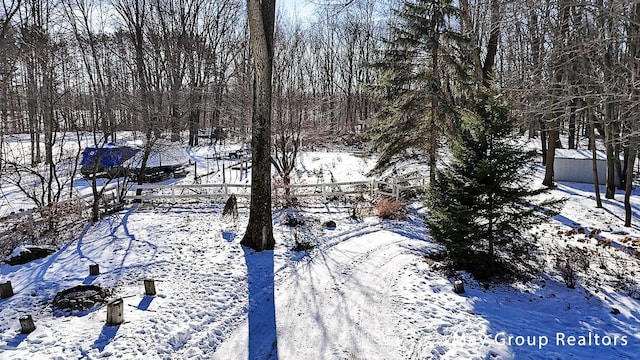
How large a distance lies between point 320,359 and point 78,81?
12239 millimetres

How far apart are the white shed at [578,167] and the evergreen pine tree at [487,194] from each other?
14262 mm

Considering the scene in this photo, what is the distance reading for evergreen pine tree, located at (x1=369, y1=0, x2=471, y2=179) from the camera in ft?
38.5

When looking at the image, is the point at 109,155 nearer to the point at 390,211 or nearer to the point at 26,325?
the point at 390,211

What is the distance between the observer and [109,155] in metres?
16.9

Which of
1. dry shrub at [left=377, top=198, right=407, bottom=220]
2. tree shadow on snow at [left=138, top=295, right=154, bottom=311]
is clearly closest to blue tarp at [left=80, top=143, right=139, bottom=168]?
tree shadow on snow at [left=138, top=295, right=154, bottom=311]

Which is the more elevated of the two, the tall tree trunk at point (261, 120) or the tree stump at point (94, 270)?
the tall tree trunk at point (261, 120)

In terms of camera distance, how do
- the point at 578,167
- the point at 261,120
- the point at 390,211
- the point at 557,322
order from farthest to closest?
the point at 578,167 < the point at 390,211 < the point at 261,120 < the point at 557,322

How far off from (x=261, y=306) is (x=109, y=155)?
14600 millimetres

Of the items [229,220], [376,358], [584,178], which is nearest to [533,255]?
[376,358]

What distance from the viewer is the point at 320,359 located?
4316mm

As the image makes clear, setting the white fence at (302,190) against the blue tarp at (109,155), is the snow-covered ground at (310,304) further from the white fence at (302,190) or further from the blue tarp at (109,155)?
the white fence at (302,190)

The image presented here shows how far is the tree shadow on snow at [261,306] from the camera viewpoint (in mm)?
4535

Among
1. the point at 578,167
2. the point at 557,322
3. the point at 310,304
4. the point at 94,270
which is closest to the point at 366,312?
the point at 310,304

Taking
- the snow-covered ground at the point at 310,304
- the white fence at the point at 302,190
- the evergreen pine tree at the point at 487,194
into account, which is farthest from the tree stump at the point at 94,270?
the evergreen pine tree at the point at 487,194
